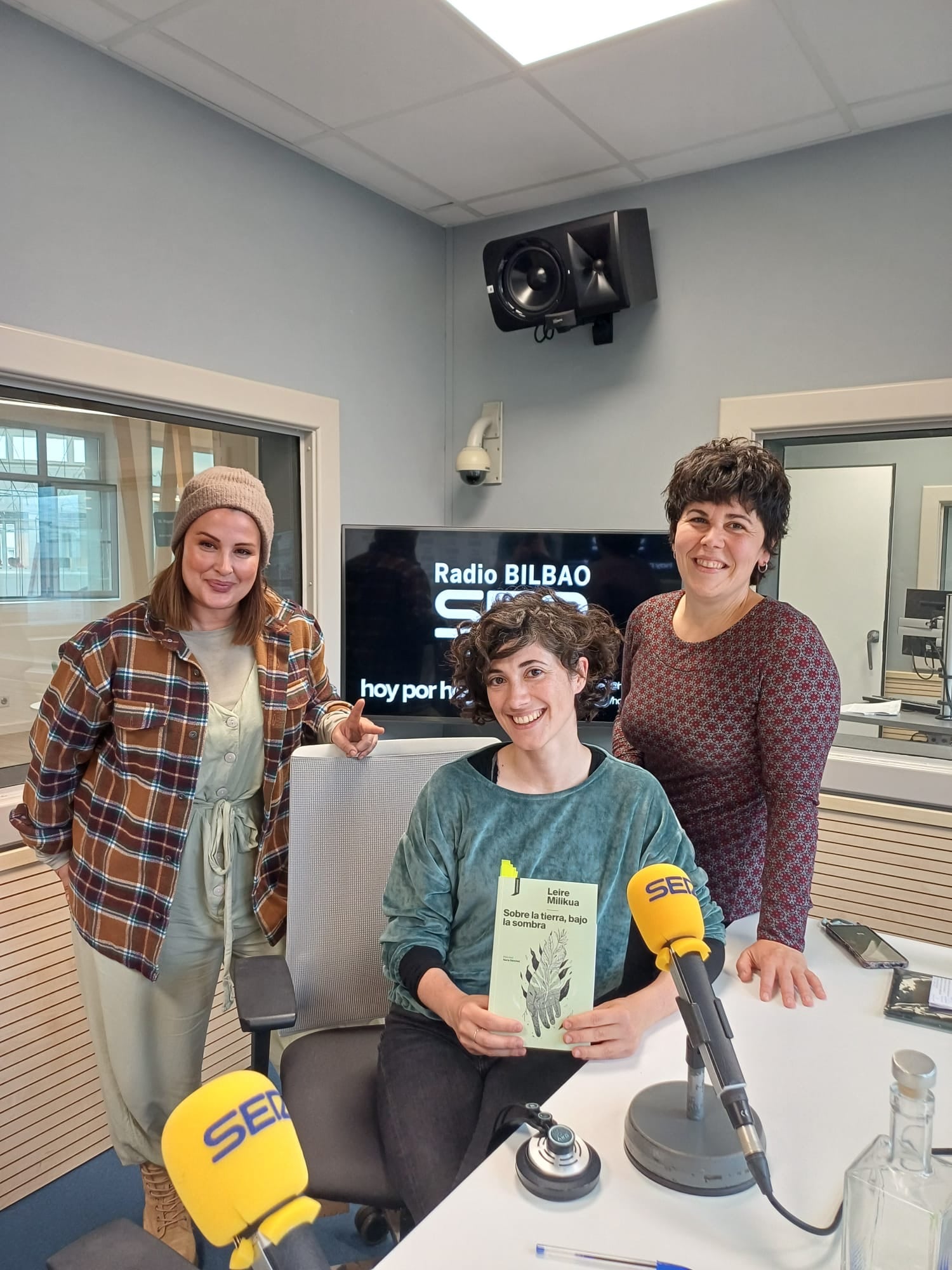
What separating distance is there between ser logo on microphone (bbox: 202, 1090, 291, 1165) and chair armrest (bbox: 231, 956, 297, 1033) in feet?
2.48

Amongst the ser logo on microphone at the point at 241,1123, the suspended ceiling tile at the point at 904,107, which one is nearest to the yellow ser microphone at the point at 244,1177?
the ser logo on microphone at the point at 241,1123

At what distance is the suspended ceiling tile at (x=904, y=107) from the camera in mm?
2295

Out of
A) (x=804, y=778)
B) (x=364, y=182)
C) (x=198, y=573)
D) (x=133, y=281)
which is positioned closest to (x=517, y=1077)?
(x=804, y=778)

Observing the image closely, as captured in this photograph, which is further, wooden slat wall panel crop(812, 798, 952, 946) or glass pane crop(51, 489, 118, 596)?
wooden slat wall panel crop(812, 798, 952, 946)

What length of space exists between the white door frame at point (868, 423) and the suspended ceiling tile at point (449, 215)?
119cm

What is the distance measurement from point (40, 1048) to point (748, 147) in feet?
10.2

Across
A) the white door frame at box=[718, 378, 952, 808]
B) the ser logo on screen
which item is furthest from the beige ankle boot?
the white door frame at box=[718, 378, 952, 808]

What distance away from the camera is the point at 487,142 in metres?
2.57

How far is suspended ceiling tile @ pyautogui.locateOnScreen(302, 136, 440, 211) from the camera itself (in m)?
2.62

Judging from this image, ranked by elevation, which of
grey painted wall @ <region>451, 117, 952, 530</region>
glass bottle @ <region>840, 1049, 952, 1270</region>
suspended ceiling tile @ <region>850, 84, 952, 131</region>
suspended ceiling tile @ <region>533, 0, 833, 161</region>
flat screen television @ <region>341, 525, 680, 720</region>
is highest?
suspended ceiling tile @ <region>850, 84, 952, 131</region>

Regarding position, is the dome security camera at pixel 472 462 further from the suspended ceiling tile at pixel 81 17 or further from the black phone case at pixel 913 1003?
the black phone case at pixel 913 1003

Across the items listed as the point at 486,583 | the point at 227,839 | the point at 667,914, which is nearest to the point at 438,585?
the point at 486,583

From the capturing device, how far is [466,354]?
11.0ft

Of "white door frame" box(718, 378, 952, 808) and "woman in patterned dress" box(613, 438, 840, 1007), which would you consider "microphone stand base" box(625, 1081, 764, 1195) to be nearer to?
"woman in patterned dress" box(613, 438, 840, 1007)
